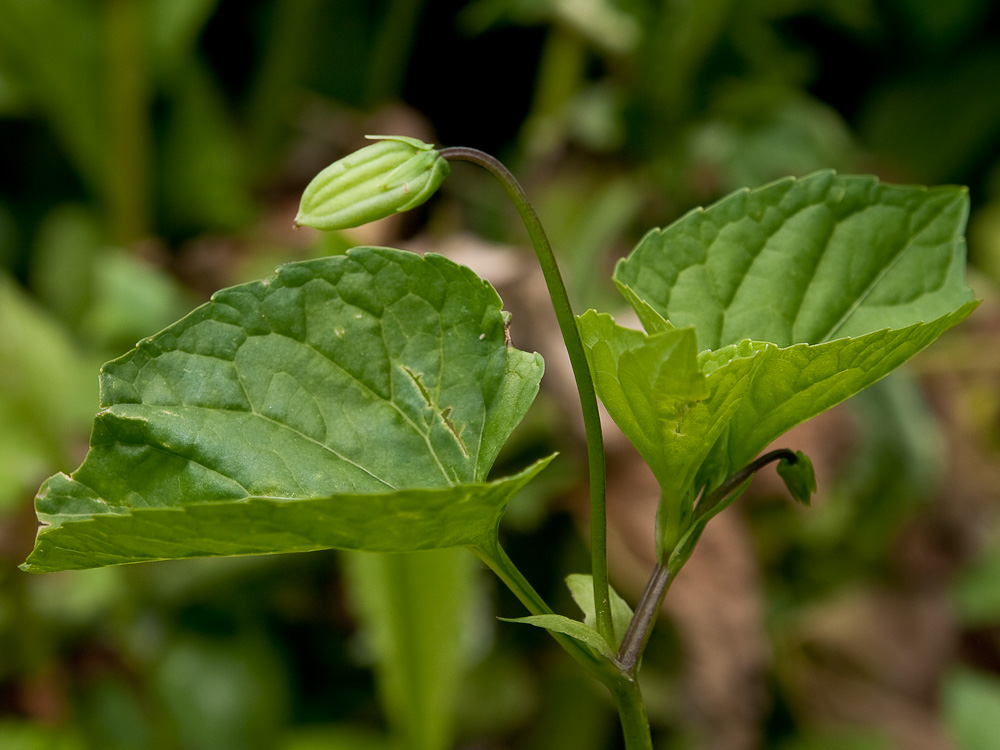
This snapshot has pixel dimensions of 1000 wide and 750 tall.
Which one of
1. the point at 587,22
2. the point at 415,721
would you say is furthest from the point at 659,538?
the point at 587,22

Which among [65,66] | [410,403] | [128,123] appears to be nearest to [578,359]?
[410,403]

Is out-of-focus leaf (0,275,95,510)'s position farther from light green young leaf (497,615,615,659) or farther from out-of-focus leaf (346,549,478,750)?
light green young leaf (497,615,615,659)

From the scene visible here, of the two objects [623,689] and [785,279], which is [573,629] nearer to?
[623,689]

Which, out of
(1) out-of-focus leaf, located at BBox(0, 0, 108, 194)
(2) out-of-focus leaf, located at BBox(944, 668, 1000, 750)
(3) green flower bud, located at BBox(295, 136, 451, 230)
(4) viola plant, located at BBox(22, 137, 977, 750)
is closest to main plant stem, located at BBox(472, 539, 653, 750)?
(4) viola plant, located at BBox(22, 137, 977, 750)

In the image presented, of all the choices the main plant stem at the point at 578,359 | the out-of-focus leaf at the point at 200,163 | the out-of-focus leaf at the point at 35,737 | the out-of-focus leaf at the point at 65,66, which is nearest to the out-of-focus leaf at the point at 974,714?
the main plant stem at the point at 578,359

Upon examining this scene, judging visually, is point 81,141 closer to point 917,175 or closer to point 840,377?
point 917,175

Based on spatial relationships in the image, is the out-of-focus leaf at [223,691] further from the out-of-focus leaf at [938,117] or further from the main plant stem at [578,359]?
the out-of-focus leaf at [938,117]
